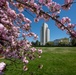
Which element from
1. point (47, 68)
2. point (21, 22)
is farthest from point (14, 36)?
point (47, 68)

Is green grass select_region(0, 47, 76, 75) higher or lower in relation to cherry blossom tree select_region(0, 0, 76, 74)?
lower

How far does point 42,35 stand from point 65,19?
187 meters

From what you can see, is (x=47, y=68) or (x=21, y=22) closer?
(x=21, y=22)

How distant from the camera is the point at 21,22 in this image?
5.88 meters

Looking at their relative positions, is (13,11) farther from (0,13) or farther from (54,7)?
(54,7)

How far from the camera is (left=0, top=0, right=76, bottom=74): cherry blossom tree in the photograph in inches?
138

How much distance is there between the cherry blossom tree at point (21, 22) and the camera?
3517mm

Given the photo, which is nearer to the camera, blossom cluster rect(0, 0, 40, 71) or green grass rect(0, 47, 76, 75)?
blossom cluster rect(0, 0, 40, 71)

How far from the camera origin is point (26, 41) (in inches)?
266

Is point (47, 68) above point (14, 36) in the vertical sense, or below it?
below

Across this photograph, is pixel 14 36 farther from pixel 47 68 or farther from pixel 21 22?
pixel 47 68

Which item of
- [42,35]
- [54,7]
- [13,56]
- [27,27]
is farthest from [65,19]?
[42,35]

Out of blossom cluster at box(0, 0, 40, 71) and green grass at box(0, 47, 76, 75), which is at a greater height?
blossom cluster at box(0, 0, 40, 71)

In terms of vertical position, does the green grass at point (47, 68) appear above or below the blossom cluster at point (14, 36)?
below
